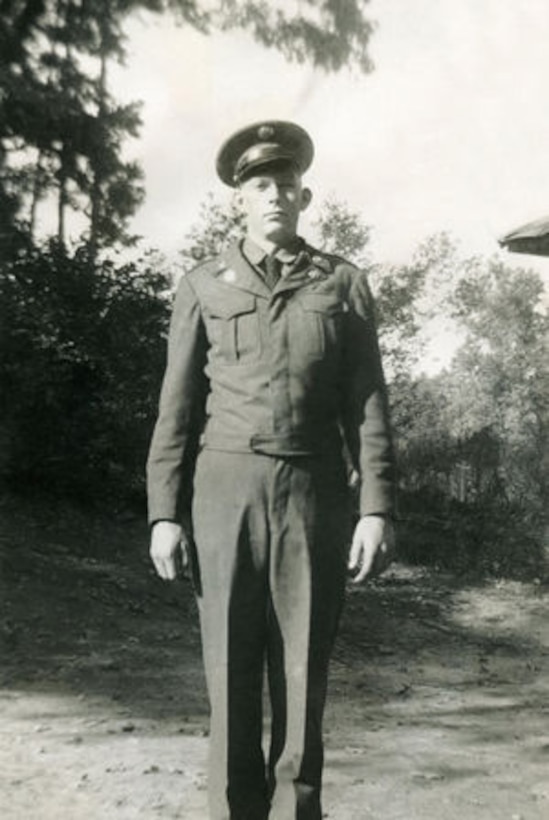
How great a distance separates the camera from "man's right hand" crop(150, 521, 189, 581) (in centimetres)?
276

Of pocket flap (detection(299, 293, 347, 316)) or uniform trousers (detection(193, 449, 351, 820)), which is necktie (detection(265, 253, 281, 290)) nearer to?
pocket flap (detection(299, 293, 347, 316))

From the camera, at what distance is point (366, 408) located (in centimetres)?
281

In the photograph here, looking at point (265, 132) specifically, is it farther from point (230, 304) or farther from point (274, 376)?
point (274, 376)

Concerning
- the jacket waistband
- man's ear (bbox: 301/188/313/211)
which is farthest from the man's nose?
the jacket waistband

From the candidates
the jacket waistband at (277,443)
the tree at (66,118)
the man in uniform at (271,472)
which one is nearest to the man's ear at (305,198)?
the man in uniform at (271,472)

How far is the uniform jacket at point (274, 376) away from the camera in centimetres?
276

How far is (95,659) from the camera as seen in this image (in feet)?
21.5

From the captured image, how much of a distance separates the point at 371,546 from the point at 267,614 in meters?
0.35

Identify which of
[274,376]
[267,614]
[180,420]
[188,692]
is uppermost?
[274,376]

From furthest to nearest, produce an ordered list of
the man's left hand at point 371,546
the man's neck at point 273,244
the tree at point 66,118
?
the tree at point 66,118
the man's neck at point 273,244
the man's left hand at point 371,546

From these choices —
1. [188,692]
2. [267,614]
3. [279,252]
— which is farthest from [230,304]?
[188,692]

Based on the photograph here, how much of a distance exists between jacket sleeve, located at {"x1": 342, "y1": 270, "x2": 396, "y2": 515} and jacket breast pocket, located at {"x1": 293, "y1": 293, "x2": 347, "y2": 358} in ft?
0.17

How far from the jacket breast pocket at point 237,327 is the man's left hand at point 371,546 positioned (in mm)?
566

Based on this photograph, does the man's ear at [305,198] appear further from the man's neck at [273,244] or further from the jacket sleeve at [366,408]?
the jacket sleeve at [366,408]
